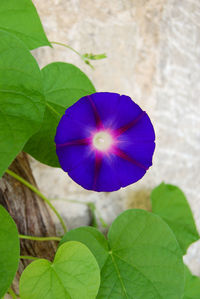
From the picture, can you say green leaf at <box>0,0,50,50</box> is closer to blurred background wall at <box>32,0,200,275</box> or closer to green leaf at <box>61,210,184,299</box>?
blurred background wall at <box>32,0,200,275</box>

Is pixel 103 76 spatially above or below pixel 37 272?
above

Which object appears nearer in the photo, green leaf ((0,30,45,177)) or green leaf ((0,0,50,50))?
green leaf ((0,30,45,177))

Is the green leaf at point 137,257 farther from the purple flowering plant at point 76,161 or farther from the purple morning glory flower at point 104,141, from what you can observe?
the purple morning glory flower at point 104,141

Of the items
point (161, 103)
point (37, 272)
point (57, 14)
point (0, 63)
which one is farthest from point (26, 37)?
point (161, 103)

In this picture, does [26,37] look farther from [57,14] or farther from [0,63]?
[57,14]

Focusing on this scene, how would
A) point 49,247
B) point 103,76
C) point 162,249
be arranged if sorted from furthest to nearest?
1. point 103,76
2. point 49,247
3. point 162,249

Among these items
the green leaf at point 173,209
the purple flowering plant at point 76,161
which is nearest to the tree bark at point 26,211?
the purple flowering plant at point 76,161

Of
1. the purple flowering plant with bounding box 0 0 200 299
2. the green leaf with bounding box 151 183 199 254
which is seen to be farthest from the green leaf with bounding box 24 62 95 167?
the green leaf with bounding box 151 183 199 254
